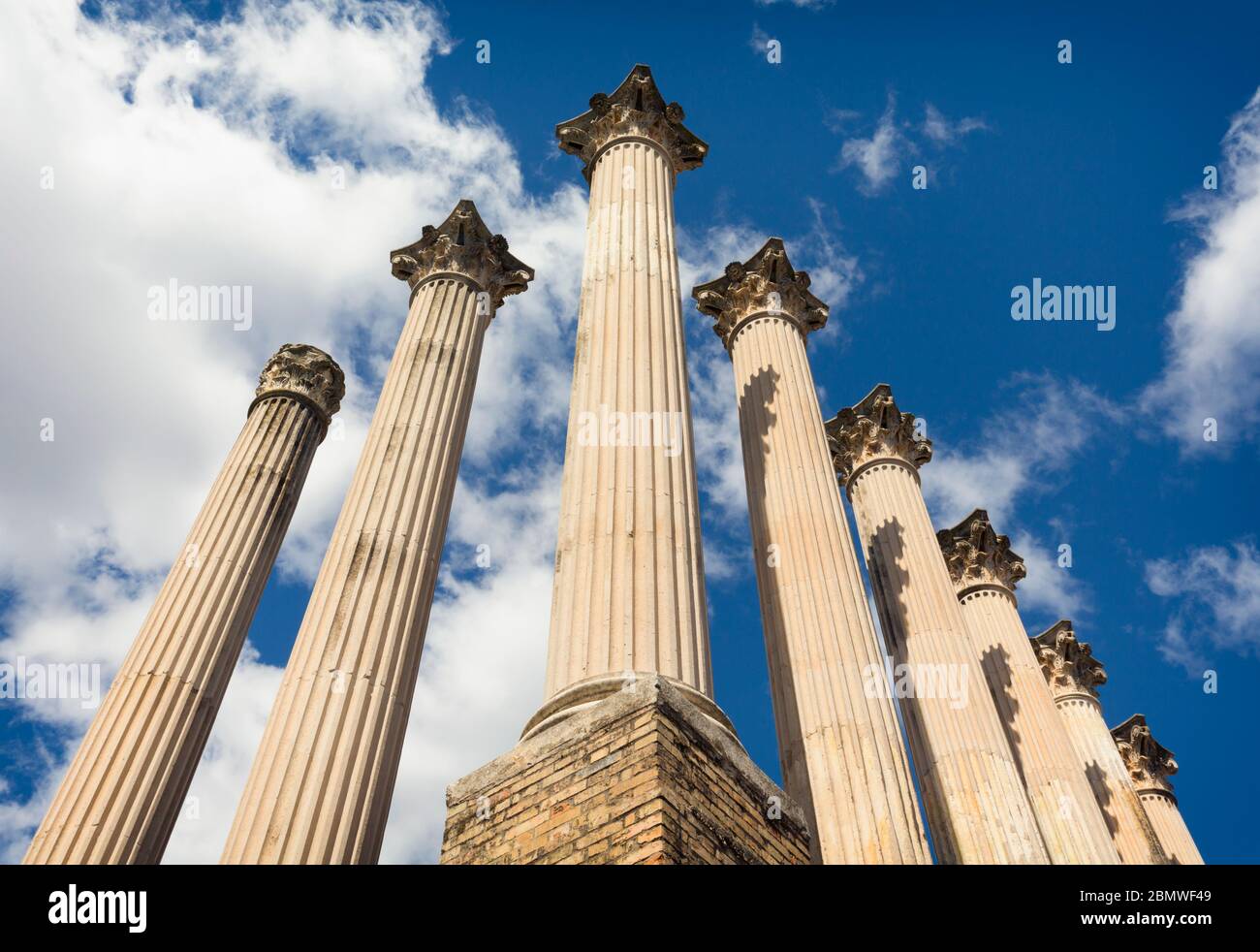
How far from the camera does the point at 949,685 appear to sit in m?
22.5

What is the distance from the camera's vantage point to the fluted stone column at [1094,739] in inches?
1099

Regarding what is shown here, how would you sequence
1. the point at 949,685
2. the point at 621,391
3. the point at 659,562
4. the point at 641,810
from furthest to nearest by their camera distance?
the point at 949,685, the point at 621,391, the point at 659,562, the point at 641,810

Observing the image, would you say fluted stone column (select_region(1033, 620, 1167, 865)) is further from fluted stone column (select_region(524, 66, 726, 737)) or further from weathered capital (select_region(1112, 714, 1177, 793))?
fluted stone column (select_region(524, 66, 726, 737))

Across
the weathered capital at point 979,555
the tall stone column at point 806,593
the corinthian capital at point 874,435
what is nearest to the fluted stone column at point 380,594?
the tall stone column at point 806,593

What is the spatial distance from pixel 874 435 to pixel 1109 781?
39.5ft

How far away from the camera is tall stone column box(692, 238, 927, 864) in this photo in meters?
15.6

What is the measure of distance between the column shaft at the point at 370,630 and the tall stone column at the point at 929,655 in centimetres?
791

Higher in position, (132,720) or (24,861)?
(132,720)

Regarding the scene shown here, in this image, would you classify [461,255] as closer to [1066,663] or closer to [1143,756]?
[1066,663]

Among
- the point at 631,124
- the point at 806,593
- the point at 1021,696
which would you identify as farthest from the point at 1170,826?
the point at 631,124

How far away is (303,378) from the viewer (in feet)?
85.3
